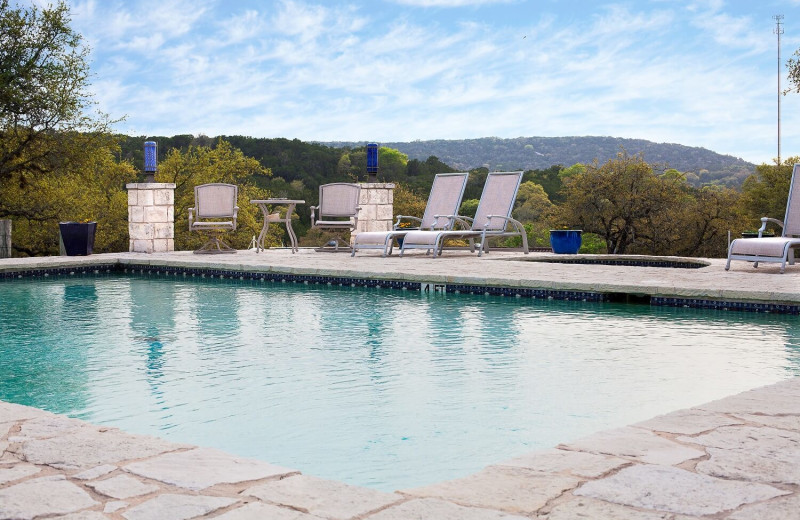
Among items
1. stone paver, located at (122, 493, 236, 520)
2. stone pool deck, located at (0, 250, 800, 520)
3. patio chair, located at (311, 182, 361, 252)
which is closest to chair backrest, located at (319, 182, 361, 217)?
patio chair, located at (311, 182, 361, 252)

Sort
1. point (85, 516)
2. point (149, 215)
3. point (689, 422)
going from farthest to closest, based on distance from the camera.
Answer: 1. point (149, 215)
2. point (689, 422)
3. point (85, 516)

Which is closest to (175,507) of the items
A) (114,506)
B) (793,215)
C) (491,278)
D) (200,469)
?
(114,506)

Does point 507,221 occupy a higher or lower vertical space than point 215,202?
lower

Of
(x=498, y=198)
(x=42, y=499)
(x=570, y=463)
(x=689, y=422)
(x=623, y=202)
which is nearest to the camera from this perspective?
(x=42, y=499)

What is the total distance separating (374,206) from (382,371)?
335 inches

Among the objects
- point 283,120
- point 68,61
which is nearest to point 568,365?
point 68,61

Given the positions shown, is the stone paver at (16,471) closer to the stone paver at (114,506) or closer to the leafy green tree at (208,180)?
the stone paver at (114,506)

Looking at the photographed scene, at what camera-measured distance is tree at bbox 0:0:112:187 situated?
1720 cm

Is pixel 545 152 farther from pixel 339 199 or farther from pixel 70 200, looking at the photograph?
pixel 339 199

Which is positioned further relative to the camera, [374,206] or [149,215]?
[374,206]

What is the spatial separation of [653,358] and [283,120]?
21.2 metres

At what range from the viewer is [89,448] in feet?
7.91

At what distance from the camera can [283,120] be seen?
24750 millimetres

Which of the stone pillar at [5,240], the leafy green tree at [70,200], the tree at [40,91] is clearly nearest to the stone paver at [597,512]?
the stone pillar at [5,240]
